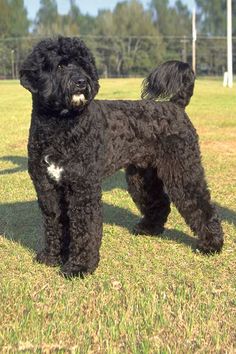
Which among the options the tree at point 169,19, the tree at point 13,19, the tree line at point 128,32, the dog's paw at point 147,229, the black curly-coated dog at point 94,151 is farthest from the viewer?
the tree at point 169,19

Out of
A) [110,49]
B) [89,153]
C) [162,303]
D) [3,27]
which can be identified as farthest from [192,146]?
[3,27]

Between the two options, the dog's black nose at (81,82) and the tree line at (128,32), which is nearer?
the dog's black nose at (81,82)

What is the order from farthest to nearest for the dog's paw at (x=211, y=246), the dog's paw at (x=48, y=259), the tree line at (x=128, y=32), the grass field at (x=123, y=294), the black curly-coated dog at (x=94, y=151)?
1. the tree line at (x=128, y=32)
2. the dog's paw at (x=211, y=246)
3. the dog's paw at (x=48, y=259)
4. the black curly-coated dog at (x=94, y=151)
5. the grass field at (x=123, y=294)

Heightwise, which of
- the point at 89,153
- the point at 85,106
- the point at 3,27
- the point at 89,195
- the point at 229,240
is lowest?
the point at 229,240

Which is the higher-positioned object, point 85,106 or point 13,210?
point 85,106

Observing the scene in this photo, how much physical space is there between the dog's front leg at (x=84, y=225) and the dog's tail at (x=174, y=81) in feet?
4.55

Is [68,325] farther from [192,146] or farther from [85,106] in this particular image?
[192,146]

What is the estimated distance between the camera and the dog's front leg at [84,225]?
14.5 ft

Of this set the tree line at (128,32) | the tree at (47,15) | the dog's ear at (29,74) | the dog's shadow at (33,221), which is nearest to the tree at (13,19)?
the tree line at (128,32)

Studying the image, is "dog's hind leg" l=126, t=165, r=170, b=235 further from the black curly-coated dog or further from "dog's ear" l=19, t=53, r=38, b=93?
"dog's ear" l=19, t=53, r=38, b=93

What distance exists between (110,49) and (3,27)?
18230 millimetres

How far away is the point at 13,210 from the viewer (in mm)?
6863

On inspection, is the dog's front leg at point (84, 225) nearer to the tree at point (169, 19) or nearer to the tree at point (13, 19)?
the tree at point (13, 19)

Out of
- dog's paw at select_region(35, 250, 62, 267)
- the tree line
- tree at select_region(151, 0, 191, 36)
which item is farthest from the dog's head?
tree at select_region(151, 0, 191, 36)
